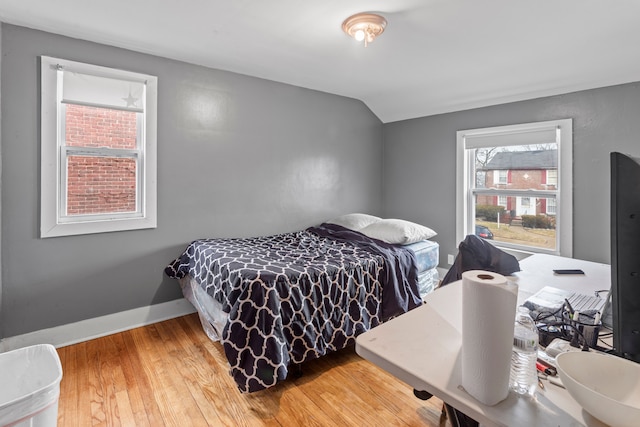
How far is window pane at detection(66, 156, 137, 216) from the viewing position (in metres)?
2.60

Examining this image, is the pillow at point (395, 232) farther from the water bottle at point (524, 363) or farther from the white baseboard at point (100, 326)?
the water bottle at point (524, 363)

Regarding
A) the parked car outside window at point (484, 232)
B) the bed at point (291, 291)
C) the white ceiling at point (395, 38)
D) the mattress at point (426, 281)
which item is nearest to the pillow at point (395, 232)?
the bed at point (291, 291)

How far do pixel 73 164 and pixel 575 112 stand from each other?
4.31 m

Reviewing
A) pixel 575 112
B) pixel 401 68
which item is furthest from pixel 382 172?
pixel 575 112

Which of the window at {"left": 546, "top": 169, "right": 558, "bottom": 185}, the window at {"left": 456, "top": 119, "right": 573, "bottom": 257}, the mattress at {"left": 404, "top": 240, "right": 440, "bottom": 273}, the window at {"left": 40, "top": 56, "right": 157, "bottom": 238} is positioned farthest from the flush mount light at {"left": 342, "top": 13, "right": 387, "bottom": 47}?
the window at {"left": 546, "top": 169, "right": 558, "bottom": 185}

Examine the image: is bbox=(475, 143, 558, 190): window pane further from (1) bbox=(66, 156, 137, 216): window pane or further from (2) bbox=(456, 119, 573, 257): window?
(1) bbox=(66, 156, 137, 216): window pane

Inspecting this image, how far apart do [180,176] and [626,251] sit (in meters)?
3.03

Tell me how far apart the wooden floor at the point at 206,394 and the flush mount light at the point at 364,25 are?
2259 mm

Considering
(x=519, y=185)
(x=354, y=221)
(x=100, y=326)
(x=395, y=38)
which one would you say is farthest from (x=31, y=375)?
(x=519, y=185)

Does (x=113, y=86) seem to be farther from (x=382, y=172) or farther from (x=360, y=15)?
(x=382, y=172)

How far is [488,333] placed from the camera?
68cm

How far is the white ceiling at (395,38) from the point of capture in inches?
81.0

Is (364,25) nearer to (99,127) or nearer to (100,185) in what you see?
Result: (99,127)

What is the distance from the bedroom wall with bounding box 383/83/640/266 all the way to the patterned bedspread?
1440mm
